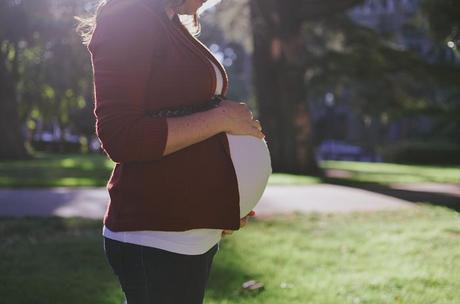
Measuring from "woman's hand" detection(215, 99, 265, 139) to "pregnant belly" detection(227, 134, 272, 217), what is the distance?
0.07 feet

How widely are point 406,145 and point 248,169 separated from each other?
33175 millimetres

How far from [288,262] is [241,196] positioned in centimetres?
363

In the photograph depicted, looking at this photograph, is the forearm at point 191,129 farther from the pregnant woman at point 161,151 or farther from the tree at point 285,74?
the tree at point 285,74

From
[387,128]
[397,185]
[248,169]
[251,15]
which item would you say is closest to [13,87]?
[251,15]

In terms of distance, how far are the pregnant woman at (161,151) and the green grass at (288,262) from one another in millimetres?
2522

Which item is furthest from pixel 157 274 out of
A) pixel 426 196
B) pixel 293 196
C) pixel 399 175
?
pixel 399 175

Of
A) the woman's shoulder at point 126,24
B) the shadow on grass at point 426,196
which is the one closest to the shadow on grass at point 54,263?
the woman's shoulder at point 126,24

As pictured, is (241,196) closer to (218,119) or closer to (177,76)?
(218,119)

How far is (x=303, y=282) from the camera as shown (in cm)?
473

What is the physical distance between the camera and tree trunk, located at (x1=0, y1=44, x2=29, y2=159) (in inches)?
1029

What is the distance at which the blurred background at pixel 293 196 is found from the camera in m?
4.64

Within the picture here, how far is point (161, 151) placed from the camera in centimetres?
174

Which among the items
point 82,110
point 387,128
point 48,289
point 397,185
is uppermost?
point 48,289

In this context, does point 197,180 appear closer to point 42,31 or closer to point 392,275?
point 392,275
